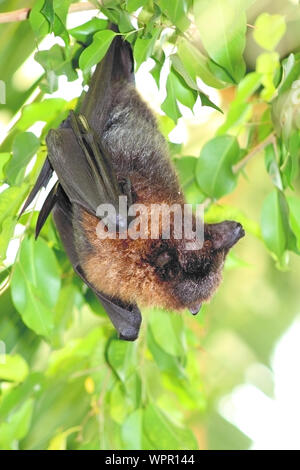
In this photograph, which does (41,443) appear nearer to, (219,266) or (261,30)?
(219,266)

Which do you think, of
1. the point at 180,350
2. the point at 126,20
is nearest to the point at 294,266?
the point at 180,350

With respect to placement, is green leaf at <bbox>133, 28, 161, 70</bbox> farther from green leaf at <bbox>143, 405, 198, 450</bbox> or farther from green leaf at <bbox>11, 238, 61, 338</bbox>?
green leaf at <bbox>143, 405, 198, 450</bbox>

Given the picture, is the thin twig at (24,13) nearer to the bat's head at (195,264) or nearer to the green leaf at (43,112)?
the green leaf at (43,112)

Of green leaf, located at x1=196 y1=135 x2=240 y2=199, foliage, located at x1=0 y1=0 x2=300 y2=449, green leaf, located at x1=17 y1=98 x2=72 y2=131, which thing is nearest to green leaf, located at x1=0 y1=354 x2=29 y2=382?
foliage, located at x1=0 y1=0 x2=300 y2=449

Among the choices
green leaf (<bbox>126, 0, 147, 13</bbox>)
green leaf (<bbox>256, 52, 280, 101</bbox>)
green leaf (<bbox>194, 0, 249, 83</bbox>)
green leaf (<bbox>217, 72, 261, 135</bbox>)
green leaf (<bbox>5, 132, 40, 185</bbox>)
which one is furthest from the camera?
green leaf (<bbox>217, 72, 261, 135</bbox>)

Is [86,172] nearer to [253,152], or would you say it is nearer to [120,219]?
[120,219]

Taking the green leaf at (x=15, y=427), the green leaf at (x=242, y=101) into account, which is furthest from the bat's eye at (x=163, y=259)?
the green leaf at (x=15, y=427)

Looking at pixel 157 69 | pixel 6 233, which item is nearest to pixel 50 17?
pixel 157 69
